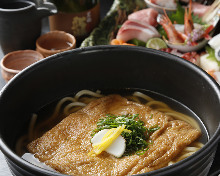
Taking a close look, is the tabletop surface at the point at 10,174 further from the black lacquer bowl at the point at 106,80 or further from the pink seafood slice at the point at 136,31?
the pink seafood slice at the point at 136,31

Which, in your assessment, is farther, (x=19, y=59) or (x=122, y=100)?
(x=19, y=59)

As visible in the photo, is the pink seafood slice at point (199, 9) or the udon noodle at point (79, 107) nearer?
the udon noodle at point (79, 107)

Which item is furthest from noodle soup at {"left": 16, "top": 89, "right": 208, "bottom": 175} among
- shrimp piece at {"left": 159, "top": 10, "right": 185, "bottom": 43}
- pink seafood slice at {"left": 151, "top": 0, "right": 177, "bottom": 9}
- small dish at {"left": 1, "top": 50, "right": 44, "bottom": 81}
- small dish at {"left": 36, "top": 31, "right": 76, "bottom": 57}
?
pink seafood slice at {"left": 151, "top": 0, "right": 177, "bottom": 9}

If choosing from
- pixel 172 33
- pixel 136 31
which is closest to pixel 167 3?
pixel 172 33

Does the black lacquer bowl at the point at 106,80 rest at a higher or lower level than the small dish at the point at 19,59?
higher

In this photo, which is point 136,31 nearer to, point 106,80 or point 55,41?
point 55,41

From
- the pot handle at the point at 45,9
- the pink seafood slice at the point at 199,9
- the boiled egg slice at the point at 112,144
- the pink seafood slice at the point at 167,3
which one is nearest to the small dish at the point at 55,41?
the pot handle at the point at 45,9
